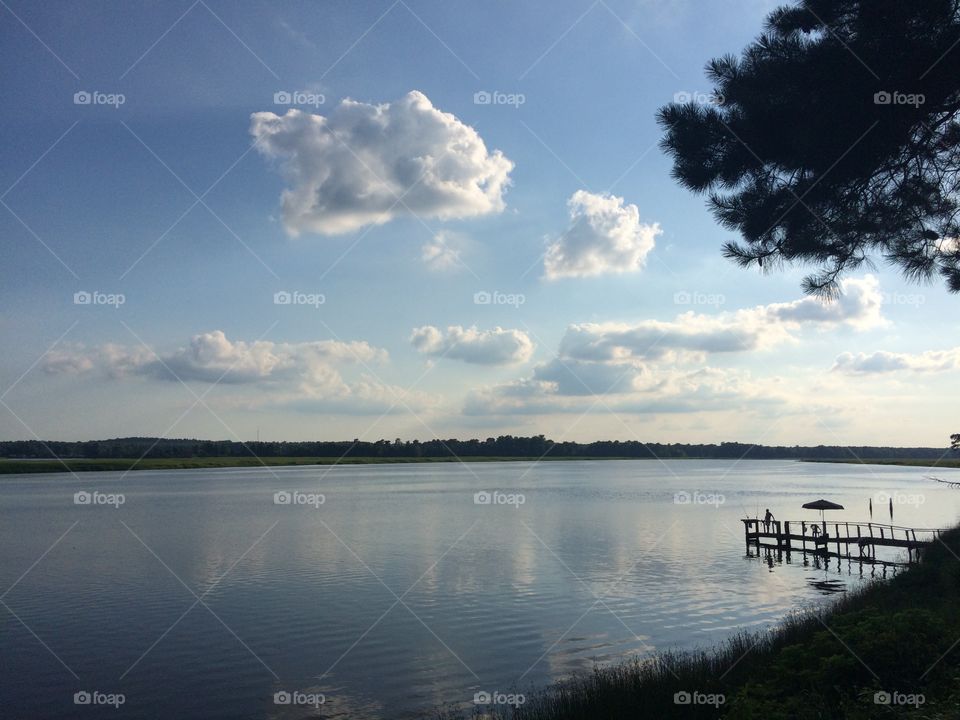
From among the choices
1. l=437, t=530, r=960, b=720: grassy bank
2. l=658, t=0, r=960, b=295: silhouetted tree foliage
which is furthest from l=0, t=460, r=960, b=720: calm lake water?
l=658, t=0, r=960, b=295: silhouetted tree foliage

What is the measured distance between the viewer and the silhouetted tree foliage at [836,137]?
14094 millimetres

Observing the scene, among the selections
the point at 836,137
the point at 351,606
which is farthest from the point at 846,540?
the point at 836,137

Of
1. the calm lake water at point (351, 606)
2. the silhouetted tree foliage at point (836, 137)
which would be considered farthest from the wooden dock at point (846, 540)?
the silhouetted tree foliage at point (836, 137)

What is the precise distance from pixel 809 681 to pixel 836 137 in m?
10.3

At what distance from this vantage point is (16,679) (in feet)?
61.7

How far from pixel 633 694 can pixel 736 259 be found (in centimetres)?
927

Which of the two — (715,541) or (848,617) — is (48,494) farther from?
(848,617)

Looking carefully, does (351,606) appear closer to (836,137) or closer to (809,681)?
(809,681)

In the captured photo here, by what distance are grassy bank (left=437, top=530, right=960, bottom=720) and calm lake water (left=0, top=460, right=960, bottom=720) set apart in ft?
12.7

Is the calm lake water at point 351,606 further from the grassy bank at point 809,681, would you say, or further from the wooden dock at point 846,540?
the grassy bank at point 809,681

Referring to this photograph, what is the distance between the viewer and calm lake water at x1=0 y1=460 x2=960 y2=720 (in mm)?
18297

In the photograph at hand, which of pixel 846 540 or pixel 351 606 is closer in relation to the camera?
pixel 351 606

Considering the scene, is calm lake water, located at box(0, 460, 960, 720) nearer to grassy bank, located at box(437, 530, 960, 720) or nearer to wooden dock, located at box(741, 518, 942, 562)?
wooden dock, located at box(741, 518, 942, 562)

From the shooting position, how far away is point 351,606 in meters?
26.9
